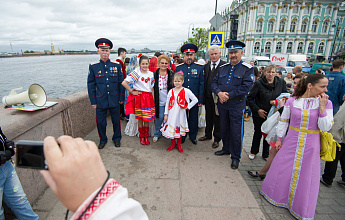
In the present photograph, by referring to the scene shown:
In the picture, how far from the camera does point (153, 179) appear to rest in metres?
3.20

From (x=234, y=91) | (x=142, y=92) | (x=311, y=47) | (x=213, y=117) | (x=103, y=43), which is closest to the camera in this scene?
(x=234, y=91)

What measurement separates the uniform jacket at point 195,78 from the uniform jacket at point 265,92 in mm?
1098

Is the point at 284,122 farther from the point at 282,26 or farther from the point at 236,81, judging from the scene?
the point at 282,26

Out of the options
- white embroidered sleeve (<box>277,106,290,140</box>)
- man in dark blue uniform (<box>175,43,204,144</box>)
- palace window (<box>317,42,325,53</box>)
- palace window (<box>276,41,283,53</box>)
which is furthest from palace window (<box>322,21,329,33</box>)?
white embroidered sleeve (<box>277,106,290,140</box>)

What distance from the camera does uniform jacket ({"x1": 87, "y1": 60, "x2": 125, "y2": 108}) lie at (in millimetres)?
3975

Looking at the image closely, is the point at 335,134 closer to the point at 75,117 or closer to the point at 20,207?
the point at 20,207

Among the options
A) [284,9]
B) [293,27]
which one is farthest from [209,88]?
[293,27]

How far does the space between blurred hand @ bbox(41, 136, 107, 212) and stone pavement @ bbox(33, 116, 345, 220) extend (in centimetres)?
214

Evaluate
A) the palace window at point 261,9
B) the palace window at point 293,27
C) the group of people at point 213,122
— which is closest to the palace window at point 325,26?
the palace window at point 293,27

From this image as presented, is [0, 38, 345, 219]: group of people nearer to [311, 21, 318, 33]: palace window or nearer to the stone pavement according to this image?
the stone pavement

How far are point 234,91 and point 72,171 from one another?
127 inches

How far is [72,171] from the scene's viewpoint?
58cm

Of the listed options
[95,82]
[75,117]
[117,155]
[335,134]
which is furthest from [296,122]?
[75,117]

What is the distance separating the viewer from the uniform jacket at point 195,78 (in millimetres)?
4307
